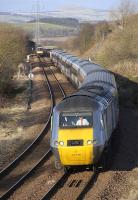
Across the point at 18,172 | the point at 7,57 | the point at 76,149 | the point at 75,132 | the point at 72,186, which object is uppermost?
the point at 75,132

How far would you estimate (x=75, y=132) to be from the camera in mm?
14508

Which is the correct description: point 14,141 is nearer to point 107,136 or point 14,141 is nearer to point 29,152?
point 29,152

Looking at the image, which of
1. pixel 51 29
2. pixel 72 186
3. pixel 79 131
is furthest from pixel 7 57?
pixel 51 29

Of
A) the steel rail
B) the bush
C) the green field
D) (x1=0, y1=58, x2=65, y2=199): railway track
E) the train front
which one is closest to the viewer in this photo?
the steel rail

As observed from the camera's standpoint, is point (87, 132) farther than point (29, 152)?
No

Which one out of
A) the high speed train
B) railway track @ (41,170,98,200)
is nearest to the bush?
the high speed train

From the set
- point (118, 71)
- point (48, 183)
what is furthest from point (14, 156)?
point (118, 71)

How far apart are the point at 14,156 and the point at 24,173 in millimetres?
2277

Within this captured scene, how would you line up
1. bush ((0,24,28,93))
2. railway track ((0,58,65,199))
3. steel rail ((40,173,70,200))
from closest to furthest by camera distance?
steel rail ((40,173,70,200)), railway track ((0,58,65,199)), bush ((0,24,28,93))

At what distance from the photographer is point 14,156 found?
18.0m

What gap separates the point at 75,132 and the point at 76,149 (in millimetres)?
550

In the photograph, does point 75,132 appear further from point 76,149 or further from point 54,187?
point 54,187

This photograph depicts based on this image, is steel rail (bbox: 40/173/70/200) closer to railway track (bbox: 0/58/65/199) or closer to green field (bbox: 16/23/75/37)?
railway track (bbox: 0/58/65/199)

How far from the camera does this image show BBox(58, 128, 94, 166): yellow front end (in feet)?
46.9
